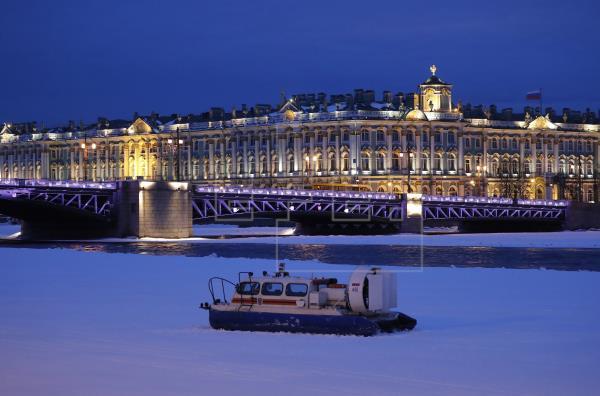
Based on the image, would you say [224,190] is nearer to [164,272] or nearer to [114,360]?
[164,272]

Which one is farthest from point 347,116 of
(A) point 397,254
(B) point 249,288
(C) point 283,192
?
(B) point 249,288

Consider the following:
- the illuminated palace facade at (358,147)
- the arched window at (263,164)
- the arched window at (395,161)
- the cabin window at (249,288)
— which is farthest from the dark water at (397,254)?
the arched window at (263,164)

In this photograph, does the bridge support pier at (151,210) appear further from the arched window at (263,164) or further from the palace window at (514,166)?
the palace window at (514,166)

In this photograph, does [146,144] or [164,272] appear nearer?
[164,272]

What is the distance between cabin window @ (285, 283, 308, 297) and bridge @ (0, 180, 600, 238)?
59.0 metres

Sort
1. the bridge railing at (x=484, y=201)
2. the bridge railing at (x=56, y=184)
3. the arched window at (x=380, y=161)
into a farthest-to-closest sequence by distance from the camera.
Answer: the arched window at (x=380, y=161)
the bridge railing at (x=484, y=201)
the bridge railing at (x=56, y=184)

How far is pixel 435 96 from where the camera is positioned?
157375mm

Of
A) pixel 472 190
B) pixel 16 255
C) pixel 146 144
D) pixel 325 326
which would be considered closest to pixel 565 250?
pixel 16 255

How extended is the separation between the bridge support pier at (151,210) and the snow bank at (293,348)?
2032 inches

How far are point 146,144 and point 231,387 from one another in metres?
149

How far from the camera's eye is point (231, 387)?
824 inches

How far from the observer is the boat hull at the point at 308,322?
88.3 feet

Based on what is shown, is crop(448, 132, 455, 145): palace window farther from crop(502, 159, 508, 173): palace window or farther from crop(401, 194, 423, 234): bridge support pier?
crop(401, 194, 423, 234): bridge support pier

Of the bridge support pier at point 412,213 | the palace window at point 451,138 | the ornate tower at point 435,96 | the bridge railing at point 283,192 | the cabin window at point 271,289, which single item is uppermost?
the ornate tower at point 435,96
